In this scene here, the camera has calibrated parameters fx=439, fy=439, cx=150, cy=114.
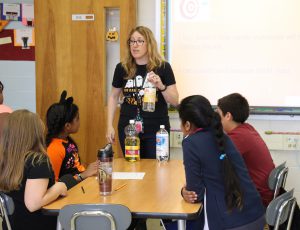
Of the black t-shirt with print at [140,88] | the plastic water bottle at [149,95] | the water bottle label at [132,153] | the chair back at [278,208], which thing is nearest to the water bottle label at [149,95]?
the plastic water bottle at [149,95]

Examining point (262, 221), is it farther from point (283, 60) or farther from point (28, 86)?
point (28, 86)

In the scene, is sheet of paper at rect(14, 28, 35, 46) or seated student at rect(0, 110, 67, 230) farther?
sheet of paper at rect(14, 28, 35, 46)

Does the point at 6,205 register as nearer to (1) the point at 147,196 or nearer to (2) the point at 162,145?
(1) the point at 147,196

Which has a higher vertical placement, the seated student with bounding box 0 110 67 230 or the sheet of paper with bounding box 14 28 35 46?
the sheet of paper with bounding box 14 28 35 46

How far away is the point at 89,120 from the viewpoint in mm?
4082

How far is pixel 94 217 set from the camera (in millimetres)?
1810

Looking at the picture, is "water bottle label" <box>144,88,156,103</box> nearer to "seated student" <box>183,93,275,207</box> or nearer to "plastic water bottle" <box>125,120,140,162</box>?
"plastic water bottle" <box>125,120,140,162</box>

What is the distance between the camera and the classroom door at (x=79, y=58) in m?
3.99

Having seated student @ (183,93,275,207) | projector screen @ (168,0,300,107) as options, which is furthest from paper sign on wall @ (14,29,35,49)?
seated student @ (183,93,275,207)

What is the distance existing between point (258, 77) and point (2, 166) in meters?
2.37

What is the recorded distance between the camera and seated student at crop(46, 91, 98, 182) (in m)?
2.64

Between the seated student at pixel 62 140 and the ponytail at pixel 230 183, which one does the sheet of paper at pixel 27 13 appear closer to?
the seated student at pixel 62 140

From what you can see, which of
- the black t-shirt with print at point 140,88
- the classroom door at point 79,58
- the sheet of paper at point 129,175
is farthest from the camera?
the classroom door at point 79,58

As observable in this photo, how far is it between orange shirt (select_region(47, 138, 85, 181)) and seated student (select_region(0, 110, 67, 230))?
1.56ft
